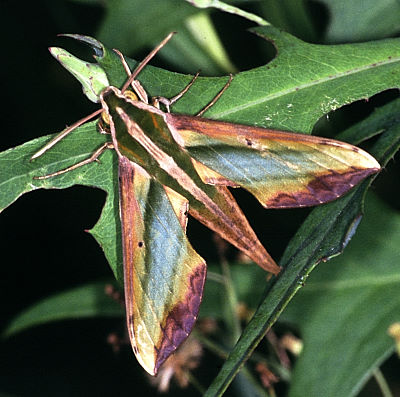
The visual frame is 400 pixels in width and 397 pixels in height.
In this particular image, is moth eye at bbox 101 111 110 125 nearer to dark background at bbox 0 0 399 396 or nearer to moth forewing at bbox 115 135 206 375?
moth forewing at bbox 115 135 206 375

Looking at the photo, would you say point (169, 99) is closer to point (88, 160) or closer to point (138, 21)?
point (88, 160)

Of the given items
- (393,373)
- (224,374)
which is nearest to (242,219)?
(224,374)

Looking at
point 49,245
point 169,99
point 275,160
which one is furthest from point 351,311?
point 49,245

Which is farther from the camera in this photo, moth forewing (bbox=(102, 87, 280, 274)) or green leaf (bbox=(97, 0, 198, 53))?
green leaf (bbox=(97, 0, 198, 53))

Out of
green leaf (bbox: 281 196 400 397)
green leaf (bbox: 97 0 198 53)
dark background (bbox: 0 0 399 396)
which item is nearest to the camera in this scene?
green leaf (bbox: 281 196 400 397)

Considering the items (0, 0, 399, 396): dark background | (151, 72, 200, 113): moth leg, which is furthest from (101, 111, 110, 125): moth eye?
(0, 0, 399, 396): dark background

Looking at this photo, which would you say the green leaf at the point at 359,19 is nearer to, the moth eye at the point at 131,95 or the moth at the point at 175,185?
the moth at the point at 175,185
